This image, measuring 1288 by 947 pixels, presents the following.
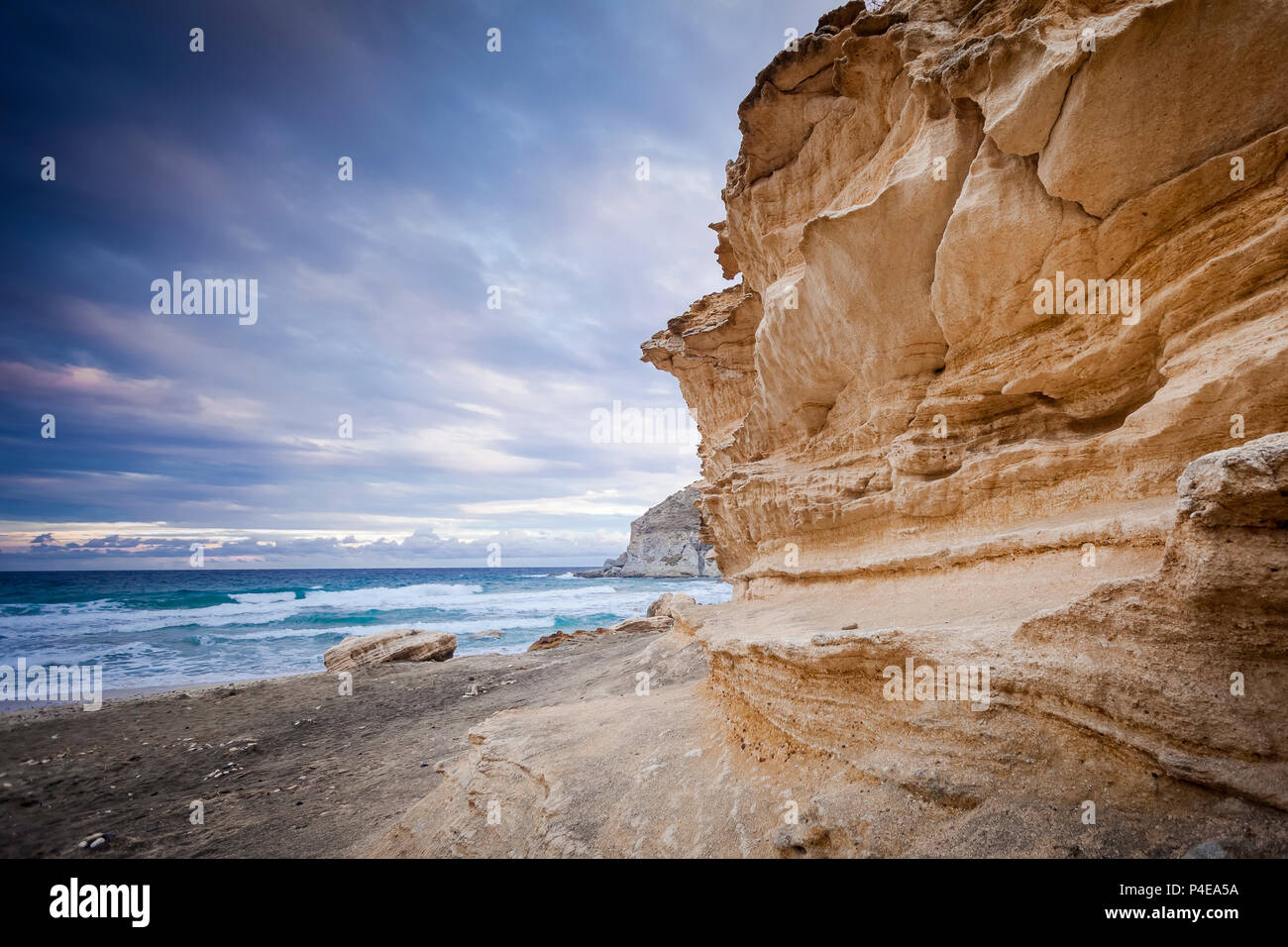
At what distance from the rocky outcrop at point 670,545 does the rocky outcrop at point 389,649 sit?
55418 millimetres

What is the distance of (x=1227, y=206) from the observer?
4.11 m

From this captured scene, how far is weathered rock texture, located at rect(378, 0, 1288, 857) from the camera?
8.05 ft

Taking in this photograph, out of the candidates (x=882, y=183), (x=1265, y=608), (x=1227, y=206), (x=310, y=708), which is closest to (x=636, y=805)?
(x=1265, y=608)

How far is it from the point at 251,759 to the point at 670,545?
2658 inches

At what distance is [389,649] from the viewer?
15180 mm

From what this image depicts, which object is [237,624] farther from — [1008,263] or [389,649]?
[1008,263]

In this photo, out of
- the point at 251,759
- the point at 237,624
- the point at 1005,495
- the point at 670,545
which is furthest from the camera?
the point at 670,545

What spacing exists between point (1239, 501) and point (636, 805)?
4.24m

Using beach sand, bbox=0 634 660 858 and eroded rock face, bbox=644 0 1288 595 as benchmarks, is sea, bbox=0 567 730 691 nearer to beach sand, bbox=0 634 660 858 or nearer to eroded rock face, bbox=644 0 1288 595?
beach sand, bbox=0 634 660 858

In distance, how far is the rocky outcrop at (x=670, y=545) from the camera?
238 ft

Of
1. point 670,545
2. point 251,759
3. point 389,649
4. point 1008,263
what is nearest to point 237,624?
point 389,649

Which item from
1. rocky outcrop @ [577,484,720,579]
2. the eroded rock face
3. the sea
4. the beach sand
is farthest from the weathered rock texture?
rocky outcrop @ [577,484,720,579]

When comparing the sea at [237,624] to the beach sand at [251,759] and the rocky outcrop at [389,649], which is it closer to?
the rocky outcrop at [389,649]

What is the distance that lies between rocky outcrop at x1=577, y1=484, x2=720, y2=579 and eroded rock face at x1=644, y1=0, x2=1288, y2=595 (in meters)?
62.3
